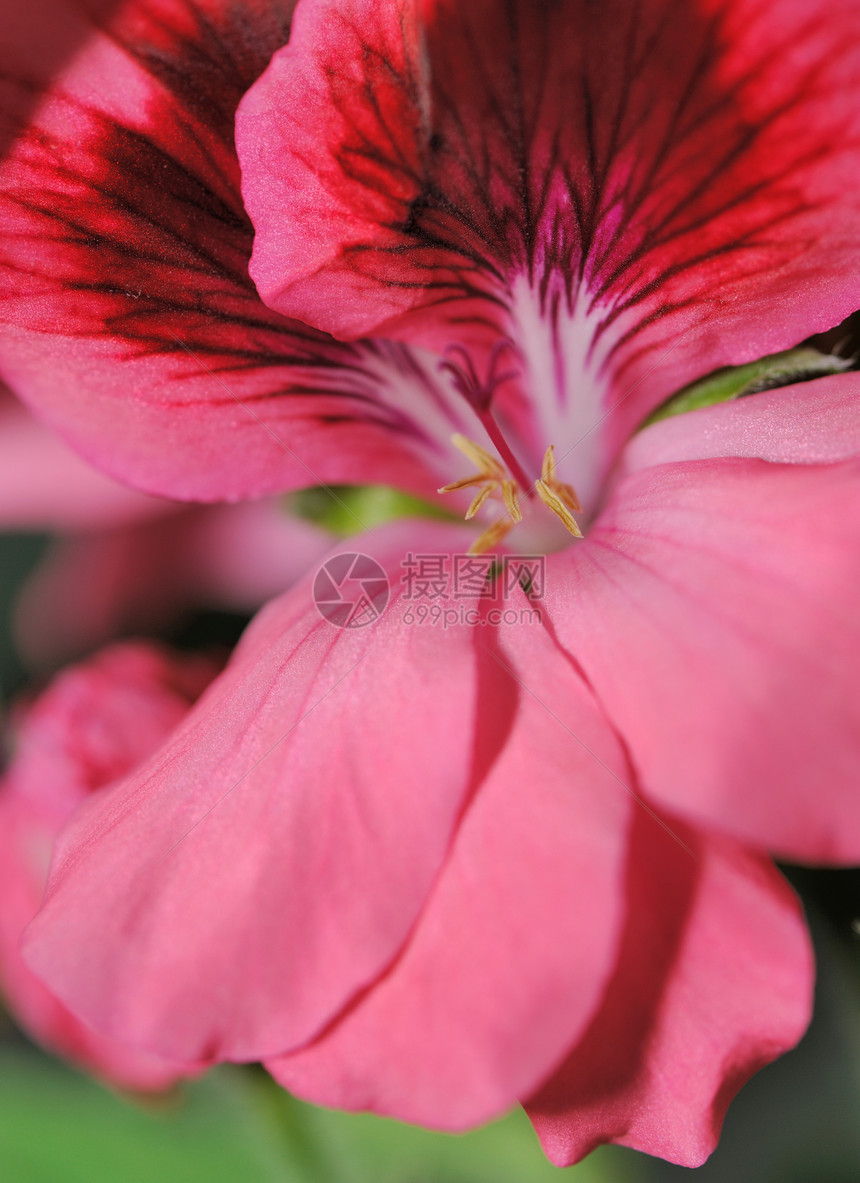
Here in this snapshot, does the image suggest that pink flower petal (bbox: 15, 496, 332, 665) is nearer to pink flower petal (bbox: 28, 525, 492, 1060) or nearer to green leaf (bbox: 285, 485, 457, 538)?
green leaf (bbox: 285, 485, 457, 538)

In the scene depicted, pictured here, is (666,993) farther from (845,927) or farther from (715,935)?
(845,927)

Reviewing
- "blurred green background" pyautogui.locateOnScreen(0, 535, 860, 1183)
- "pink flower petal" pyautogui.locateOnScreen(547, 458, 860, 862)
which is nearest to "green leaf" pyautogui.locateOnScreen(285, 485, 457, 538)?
"pink flower petal" pyautogui.locateOnScreen(547, 458, 860, 862)

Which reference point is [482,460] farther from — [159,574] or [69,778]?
[159,574]

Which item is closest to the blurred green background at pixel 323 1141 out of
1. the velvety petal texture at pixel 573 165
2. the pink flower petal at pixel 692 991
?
the pink flower petal at pixel 692 991

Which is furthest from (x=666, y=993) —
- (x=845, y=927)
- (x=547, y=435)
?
(x=547, y=435)

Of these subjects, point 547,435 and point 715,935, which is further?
point 547,435

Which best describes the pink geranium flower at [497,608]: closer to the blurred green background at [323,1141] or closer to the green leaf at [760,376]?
the green leaf at [760,376]
